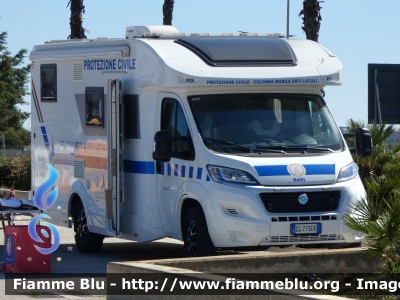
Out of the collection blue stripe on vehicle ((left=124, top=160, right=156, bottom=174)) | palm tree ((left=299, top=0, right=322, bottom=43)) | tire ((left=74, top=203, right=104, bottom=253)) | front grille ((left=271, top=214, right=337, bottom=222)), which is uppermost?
palm tree ((left=299, top=0, right=322, bottom=43))

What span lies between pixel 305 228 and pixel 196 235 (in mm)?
1361

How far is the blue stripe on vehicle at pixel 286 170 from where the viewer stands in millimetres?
11117

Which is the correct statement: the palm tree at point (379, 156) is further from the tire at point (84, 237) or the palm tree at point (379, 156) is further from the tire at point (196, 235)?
the tire at point (196, 235)

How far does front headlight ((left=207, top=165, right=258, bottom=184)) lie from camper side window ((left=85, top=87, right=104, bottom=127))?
2.81m

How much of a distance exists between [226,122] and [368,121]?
924 centimetres

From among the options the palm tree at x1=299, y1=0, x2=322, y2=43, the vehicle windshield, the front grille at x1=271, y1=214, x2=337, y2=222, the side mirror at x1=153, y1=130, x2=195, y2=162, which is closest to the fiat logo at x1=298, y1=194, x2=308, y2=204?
the front grille at x1=271, y1=214, x2=337, y2=222

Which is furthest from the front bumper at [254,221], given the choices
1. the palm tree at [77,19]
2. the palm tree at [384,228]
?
the palm tree at [77,19]

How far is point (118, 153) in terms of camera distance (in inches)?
512

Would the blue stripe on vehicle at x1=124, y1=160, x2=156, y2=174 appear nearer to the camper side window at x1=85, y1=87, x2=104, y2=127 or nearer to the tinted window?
the camper side window at x1=85, y1=87, x2=104, y2=127

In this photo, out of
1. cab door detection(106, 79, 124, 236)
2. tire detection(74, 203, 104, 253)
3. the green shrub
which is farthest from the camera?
the green shrub

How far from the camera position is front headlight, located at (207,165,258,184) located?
1112cm

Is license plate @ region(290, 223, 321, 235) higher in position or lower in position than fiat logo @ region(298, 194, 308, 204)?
lower

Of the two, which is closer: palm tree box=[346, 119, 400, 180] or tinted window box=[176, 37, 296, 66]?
tinted window box=[176, 37, 296, 66]

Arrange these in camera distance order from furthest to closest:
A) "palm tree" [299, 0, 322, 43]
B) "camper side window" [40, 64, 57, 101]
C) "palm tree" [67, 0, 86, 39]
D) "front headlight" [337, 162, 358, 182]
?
"palm tree" [67, 0, 86, 39], "palm tree" [299, 0, 322, 43], "camper side window" [40, 64, 57, 101], "front headlight" [337, 162, 358, 182]
